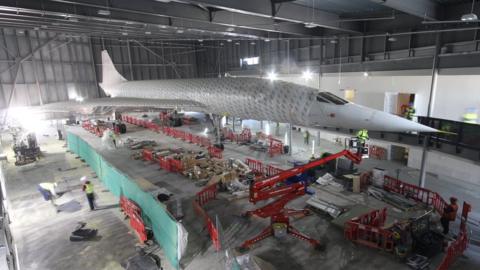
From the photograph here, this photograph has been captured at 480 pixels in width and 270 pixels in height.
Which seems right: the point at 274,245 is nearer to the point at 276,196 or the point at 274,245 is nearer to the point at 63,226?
the point at 276,196

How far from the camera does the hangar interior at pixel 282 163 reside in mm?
9938

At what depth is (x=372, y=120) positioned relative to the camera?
1162 centimetres

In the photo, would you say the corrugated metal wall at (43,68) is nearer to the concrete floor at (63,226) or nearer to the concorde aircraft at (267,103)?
the concorde aircraft at (267,103)

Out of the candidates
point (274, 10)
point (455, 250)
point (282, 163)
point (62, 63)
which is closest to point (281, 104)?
point (274, 10)

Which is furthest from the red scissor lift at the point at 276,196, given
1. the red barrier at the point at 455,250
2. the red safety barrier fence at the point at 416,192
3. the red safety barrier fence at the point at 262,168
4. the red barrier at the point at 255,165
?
the red barrier at the point at 255,165

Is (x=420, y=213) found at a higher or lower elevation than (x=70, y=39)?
lower

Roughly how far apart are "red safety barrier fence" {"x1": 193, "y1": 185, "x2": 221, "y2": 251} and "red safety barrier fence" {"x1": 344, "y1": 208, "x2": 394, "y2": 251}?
5105 millimetres

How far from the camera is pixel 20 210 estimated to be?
13883mm

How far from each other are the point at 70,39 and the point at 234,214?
3783cm

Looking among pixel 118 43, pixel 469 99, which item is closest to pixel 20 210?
pixel 469 99

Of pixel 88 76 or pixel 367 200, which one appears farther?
pixel 88 76

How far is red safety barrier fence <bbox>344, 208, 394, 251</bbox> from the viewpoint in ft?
32.1

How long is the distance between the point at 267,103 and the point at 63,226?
1148cm

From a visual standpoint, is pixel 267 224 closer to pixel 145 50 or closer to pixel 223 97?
pixel 223 97
